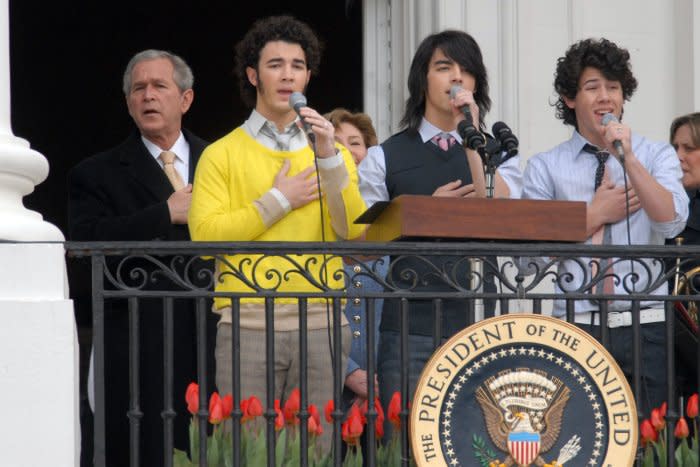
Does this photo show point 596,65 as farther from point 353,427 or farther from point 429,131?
point 353,427

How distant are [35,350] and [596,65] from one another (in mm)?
2712

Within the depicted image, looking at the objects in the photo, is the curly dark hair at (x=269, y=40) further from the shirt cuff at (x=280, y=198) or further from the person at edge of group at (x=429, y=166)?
Answer: the shirt cuff at (x=280, y=198)

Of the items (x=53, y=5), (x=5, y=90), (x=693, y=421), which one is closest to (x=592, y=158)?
(x=693, y=421)

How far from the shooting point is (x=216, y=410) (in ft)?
21.3


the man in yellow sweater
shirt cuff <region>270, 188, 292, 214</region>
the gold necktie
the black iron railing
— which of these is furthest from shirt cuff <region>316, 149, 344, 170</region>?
A: the gold necktie

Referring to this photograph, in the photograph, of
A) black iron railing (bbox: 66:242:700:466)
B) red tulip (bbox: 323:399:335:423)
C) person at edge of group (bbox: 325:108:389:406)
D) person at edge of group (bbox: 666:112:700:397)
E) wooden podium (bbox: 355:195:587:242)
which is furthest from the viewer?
person at edge of group (bbox: 325:108:389:406)

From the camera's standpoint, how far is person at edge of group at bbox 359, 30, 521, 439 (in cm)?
688

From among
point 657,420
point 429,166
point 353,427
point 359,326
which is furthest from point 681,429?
point 359,326

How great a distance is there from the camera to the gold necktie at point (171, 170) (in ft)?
25.7

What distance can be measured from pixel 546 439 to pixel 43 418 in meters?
1.89

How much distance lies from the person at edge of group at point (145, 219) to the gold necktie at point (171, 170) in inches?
0.7

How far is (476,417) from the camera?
257 inches

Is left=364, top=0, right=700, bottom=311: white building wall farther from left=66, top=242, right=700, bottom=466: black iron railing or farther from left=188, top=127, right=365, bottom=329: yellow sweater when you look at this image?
left=66, top=242, right=700, bottom=466: black iron railing

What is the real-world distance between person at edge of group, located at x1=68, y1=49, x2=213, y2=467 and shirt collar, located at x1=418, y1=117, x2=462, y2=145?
41.1 inches
